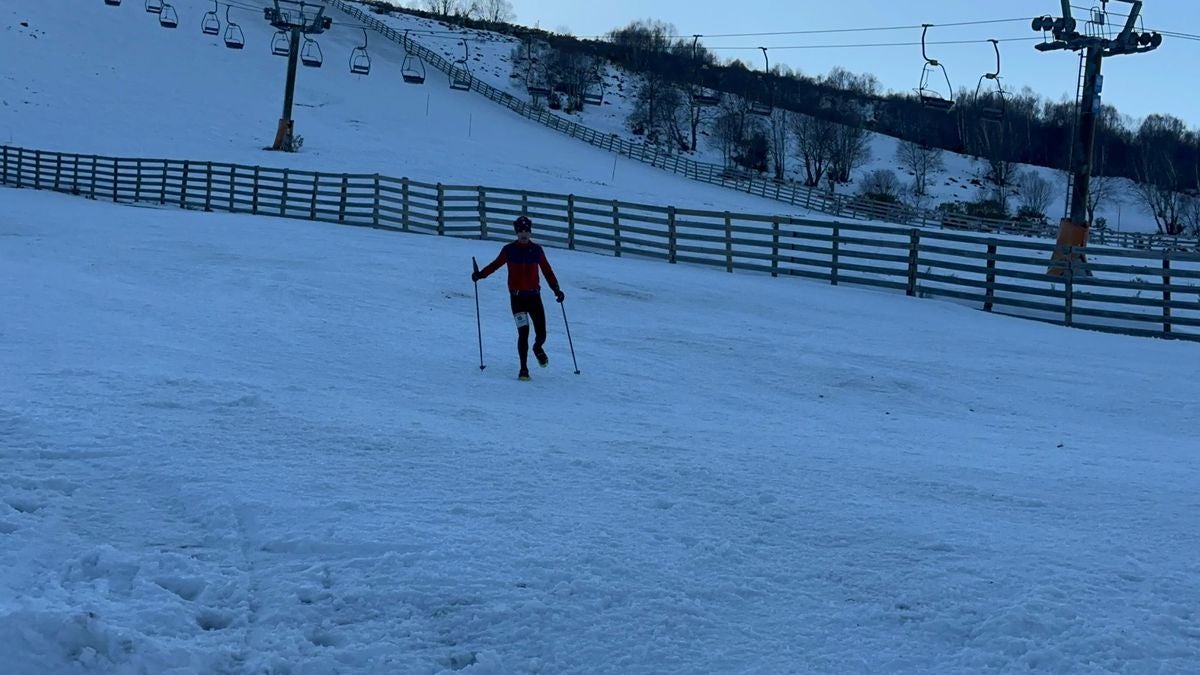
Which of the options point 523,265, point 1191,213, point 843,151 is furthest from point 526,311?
point 1191,213

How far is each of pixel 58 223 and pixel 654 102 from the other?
2246 inches

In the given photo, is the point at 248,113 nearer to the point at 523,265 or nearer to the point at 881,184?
the point at 881,184

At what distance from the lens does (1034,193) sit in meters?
65.7

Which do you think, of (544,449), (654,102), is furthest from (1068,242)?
(654,102)

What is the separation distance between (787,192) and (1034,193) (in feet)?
67.0

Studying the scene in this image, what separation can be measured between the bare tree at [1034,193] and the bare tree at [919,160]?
19.0ft

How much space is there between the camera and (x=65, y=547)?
4496 millimetres

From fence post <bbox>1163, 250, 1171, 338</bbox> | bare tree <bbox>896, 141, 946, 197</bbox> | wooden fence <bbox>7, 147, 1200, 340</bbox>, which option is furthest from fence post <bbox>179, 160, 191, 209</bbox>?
bare tree <bbox>896, 141, 946, 197</bbox>

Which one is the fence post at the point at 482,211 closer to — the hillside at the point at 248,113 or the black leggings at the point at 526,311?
the black leggings at the point at 526,311

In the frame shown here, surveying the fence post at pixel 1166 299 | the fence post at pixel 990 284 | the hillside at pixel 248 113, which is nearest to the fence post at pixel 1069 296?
the fence post at pixel 990 284

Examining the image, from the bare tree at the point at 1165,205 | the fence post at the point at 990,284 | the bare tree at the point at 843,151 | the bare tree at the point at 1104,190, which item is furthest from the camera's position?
the bare tree at the point at 1104,190

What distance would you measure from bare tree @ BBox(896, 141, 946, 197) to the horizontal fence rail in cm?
1059

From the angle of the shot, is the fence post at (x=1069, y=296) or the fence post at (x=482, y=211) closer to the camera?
the fence post at (x=1069, y=296)

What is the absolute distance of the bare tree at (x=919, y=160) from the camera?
67812 mm
